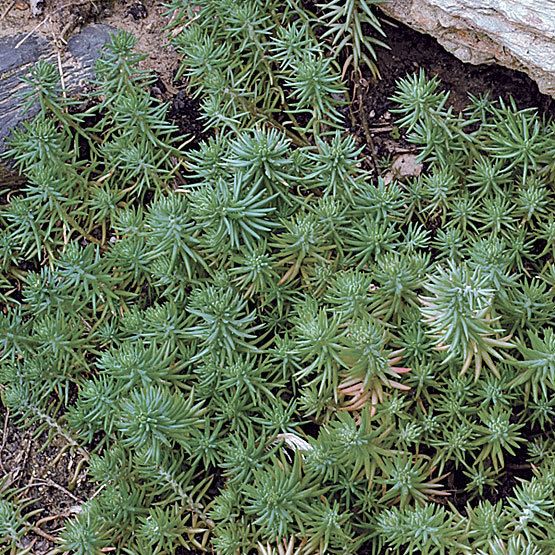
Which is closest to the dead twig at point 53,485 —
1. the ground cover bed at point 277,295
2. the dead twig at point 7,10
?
the ground cover bed at point 277,295

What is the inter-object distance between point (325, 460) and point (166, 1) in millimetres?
2628

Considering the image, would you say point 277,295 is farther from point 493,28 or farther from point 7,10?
point 7,10

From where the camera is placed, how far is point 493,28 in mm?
3336

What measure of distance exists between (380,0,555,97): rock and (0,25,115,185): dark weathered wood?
1.49 m

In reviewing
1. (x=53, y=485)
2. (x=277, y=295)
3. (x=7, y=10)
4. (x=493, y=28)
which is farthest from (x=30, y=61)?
(x=493, y=28)

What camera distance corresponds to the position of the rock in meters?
3.21

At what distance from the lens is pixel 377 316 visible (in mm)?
3121

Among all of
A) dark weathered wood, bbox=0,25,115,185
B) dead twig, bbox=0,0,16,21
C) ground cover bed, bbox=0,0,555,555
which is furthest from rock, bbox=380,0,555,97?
dead twig, bbox=0,0,16,21

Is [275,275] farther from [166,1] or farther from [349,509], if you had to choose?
[166,1]

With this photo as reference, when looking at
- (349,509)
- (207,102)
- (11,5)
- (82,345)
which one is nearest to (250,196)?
(207,102)

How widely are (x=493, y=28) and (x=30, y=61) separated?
2.27 metres

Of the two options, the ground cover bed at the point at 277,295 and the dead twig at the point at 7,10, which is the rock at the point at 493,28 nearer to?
the ground cover bed at the point at 277,295

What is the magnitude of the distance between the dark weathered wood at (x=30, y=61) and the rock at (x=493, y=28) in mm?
1493

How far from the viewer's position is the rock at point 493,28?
3209 mm
